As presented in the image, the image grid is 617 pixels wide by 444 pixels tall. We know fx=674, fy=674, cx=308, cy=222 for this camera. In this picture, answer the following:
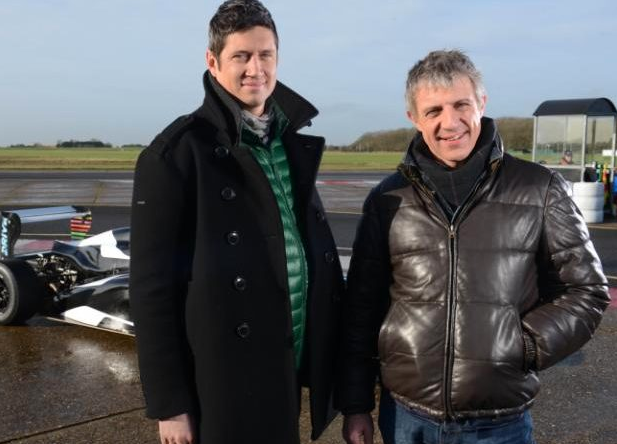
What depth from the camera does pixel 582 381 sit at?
4566 millimetres

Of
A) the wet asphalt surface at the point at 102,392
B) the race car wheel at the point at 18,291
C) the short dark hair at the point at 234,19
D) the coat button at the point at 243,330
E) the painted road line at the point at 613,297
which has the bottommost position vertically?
the painted road line at the point at 613,297

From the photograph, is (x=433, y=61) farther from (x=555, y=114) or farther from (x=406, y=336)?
(x=555, y=114)

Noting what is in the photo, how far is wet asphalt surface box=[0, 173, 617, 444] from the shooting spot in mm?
3711

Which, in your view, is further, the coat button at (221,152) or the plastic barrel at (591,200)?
the plastic barrel at (591,200)

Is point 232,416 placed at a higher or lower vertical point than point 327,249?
lower

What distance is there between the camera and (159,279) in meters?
1.92

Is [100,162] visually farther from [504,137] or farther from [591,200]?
[591,200]

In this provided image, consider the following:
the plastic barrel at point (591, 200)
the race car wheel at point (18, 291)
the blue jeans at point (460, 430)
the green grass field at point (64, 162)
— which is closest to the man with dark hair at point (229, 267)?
the blue jeans at point (460, 430)

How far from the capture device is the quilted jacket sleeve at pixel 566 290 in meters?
1.92

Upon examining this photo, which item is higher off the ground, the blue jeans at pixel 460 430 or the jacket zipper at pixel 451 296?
the jacket zipper at pixel 451 296

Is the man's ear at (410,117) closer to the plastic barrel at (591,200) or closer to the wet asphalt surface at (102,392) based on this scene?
the wet asphalt surface at (102,392)

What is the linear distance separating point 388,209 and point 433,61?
0.47m

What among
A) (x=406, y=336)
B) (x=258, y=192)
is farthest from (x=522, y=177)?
(x=258, y=192)

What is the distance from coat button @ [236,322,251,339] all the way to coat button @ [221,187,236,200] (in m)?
0.38
